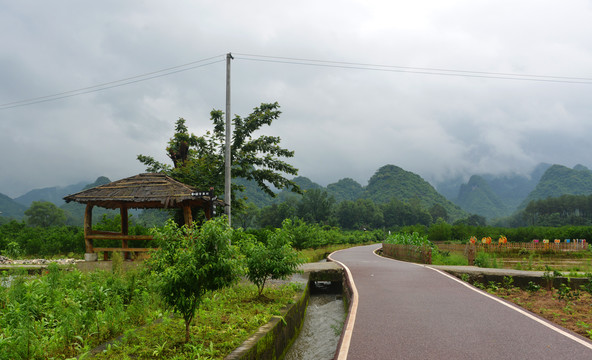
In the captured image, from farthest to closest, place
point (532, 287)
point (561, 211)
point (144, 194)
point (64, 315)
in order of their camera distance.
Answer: point (561, 211), point (144, 194), point (532, 287), point (64, 315)

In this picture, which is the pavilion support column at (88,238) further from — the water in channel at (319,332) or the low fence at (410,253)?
the low fence at (410,253)

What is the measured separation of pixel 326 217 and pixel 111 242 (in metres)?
Result: 67.3

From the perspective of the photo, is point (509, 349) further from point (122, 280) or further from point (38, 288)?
point (38, 288)

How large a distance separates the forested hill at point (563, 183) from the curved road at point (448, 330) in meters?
164

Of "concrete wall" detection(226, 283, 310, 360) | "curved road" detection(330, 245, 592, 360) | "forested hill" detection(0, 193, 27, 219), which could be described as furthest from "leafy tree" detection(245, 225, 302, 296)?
"forested hill" detection(0, 193, 27, 219)

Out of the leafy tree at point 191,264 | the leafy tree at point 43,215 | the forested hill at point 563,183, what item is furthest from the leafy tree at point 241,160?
the forested hill at point 563,183

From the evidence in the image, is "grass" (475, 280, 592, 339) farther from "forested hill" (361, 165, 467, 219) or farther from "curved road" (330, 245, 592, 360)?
"forested hill" (361, 165, 467, 219)

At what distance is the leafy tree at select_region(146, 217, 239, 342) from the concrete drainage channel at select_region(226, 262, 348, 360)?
95 centimetres

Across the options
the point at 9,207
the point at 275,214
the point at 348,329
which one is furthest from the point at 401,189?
the point at 9,207

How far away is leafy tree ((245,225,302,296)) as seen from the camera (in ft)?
28.8

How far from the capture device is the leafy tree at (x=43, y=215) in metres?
87.4

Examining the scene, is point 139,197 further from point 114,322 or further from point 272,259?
point 114,322

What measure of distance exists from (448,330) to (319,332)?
3.38m

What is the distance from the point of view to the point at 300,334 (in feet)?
28.5
